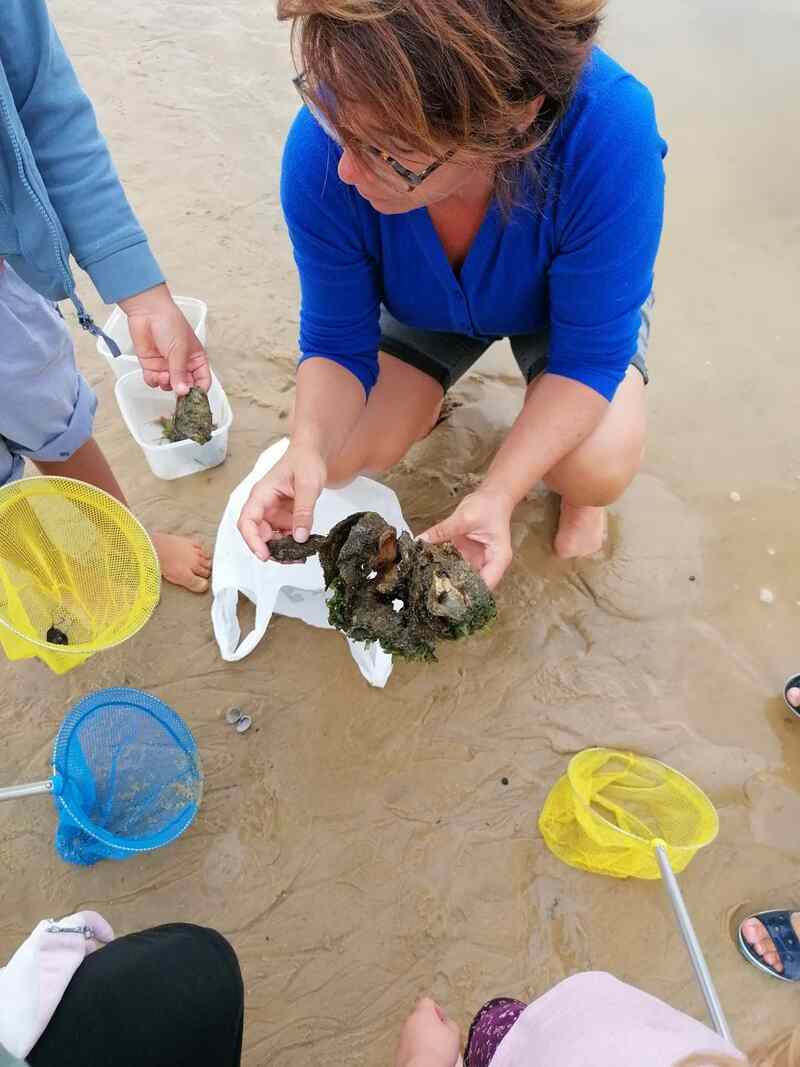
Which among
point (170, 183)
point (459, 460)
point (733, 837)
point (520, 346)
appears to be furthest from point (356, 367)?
point (170, 183)

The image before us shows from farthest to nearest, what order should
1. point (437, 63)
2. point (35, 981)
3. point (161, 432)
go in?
point (161, 432) → point (35, 981) → point (437, 63)

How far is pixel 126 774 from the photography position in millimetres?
2248

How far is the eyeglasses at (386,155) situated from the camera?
1.33m

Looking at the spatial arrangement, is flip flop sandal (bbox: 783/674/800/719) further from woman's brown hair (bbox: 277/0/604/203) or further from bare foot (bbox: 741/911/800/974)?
woman's brown hair (bbox: 277/0/604/203)

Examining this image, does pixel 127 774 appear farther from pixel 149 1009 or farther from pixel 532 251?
pixel 532 251

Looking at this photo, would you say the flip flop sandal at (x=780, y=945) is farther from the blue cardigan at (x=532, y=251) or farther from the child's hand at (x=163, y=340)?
the child's hand at (x=163, y=340)

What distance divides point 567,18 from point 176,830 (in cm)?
212

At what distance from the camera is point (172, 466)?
9.63 feet

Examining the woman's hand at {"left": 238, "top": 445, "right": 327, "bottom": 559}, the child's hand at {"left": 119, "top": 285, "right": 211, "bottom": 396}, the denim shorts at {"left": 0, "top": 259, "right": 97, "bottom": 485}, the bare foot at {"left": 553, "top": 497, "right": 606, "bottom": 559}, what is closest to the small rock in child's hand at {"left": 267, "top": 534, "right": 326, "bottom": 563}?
the woman's hand at {"left": 238, "top": 445, "right": 327, "bottom": 559}

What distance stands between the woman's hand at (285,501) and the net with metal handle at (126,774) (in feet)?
2.16

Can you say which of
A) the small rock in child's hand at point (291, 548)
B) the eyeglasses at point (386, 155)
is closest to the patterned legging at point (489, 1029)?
the small rock in child's hand at point (291, 548)

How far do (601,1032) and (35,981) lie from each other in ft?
3.37

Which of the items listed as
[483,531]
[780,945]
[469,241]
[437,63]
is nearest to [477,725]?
[483,531]

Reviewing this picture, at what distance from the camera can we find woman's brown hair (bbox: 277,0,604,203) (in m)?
1.15
